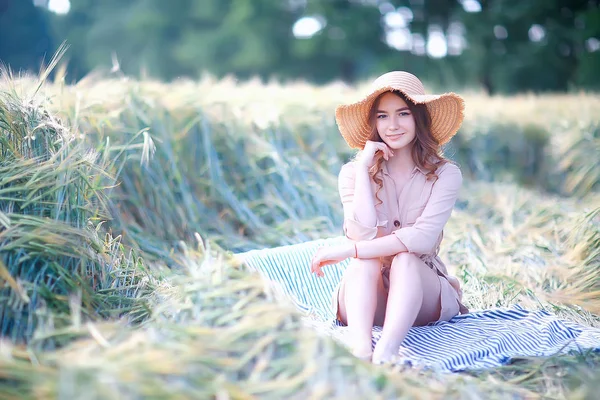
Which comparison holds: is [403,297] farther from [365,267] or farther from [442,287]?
[442,287]

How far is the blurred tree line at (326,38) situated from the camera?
13336mm

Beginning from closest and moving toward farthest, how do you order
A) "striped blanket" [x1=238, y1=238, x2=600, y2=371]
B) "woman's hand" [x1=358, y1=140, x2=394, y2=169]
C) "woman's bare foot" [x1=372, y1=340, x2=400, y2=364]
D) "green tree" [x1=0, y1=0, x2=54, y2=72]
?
"woman's bare foot" [x1=372, y1=340, x2=400, y2=364] < "striped blanket" [x1=238, y1=238, x2=600, y2=371] < "woman's hand" [x1=358, y1=140, x2=394, y2=169] < "green tree" [x1=0, y1=0, x2=54, y2=72]

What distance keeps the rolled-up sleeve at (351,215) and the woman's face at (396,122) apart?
0.51 ft

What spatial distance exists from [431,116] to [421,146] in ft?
0.37

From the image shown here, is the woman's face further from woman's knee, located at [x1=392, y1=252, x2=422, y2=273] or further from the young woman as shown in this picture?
woman's knee, located at [x1=392, y1=252, x2=422, y2=273]

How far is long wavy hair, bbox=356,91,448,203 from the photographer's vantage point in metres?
2.04

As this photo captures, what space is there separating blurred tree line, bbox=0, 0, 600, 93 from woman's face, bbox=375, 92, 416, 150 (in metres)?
10.6

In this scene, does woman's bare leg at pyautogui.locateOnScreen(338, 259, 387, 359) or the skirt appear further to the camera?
the skirt

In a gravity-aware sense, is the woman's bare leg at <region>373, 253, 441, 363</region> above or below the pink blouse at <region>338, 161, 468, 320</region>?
below

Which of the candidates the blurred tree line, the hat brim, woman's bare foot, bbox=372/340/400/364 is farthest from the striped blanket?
the blurred tree line

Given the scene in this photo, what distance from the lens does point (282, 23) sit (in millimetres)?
16234

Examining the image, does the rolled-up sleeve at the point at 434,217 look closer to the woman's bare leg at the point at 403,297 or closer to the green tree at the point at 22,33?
the woman's bare leg at the point at 403,297

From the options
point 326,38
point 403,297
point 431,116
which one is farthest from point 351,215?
point 326,38

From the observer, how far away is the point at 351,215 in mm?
1961
